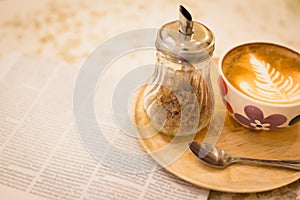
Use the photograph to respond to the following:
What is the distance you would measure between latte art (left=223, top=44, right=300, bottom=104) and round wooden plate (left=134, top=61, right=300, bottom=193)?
62 mm

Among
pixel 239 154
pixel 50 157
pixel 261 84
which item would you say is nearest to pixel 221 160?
pixel 239 154

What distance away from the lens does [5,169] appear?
579 mm

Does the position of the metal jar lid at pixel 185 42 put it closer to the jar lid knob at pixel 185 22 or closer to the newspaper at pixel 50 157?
the jar lid knob at pixel 185 22

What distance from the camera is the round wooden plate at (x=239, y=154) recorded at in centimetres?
53

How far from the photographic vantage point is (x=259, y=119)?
57cm

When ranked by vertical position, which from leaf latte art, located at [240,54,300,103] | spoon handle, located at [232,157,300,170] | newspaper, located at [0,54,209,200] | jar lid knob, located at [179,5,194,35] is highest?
jar lid knob, located at [179,5,194,35]

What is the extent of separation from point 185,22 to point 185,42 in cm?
3

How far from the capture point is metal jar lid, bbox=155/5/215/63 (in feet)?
1.78

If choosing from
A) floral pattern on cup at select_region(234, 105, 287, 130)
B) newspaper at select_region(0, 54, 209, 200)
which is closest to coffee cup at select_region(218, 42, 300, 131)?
floral pattern on cup at select_region(234, 105, 287, 130)

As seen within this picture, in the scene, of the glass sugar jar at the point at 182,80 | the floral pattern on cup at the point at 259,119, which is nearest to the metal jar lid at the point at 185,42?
the glass sugar jar at the point at 182,80

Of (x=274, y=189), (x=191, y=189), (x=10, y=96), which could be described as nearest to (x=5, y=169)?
(x=10, y=96)

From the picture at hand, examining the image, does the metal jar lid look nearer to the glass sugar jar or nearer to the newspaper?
the glass sugar jar

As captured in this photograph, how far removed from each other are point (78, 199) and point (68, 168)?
0.06m

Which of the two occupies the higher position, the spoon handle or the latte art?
the latte art
